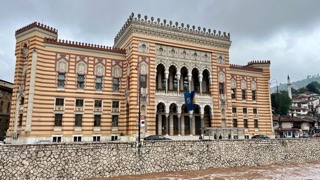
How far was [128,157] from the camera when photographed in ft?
75.4

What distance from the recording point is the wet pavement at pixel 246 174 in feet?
74.8

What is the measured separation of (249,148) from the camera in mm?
30047

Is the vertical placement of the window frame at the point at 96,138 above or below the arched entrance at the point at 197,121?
below

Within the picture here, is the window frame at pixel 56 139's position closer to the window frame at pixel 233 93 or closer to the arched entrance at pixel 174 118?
the arched entrance at pixel 174 118

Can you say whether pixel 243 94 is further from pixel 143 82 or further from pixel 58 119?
pixel 58 119

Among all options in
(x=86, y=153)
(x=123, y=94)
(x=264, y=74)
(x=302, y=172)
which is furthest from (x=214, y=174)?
(x=264, y=74)

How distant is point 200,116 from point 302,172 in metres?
14.9

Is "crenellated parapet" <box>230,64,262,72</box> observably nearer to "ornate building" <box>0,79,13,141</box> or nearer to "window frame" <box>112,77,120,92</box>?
"window frame" <box>112,77,120,92</box>

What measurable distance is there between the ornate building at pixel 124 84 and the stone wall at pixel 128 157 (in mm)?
6091

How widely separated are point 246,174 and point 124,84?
782 inches

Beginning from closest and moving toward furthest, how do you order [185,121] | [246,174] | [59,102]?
[246,174] → [59,102] → [185,121]

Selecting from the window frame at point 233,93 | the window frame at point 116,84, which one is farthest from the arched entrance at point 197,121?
the window frame at point 116,84

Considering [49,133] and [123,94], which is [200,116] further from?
[49,133]

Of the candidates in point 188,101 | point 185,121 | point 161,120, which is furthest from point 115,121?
point 185,121
